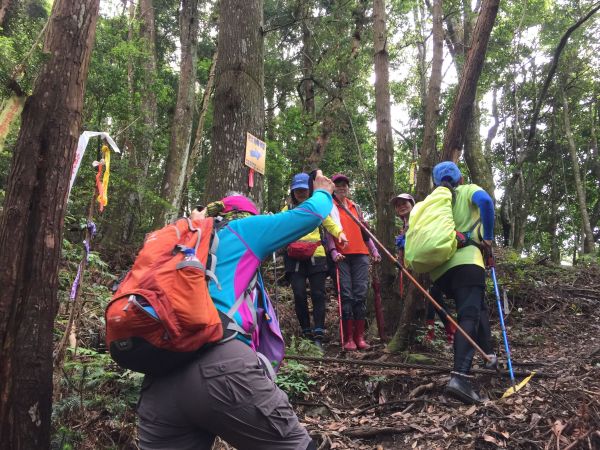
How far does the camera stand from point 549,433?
3354 mm

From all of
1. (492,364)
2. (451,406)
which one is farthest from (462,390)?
(492,364)

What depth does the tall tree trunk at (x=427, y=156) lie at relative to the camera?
18.6 feet

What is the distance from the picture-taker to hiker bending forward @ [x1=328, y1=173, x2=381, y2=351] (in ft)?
20.0

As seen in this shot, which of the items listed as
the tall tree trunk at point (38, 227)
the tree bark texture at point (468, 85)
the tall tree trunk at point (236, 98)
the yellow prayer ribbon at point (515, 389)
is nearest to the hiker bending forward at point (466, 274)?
the yellow prayer ribbon at point (515, 389)

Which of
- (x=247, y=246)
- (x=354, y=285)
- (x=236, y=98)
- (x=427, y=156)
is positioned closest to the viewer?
(x=247, y=246)

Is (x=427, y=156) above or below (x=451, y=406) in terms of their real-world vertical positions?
above

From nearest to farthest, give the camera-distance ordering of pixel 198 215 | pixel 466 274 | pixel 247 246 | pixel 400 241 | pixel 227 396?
pixel 227 396 < pixel 247 246 < pixel 198 215 < pixel 466 274 < pixel 400 241

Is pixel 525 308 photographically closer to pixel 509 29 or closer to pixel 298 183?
pixel 298 183

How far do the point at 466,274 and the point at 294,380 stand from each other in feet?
6.31

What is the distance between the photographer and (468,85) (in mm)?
5758

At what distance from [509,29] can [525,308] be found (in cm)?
1336

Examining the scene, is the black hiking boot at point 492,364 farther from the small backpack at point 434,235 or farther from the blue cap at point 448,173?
the blue cap at point 448,173

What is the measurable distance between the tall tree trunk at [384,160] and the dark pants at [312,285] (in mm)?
1042

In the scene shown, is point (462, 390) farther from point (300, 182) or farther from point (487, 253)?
point (300, 182)
